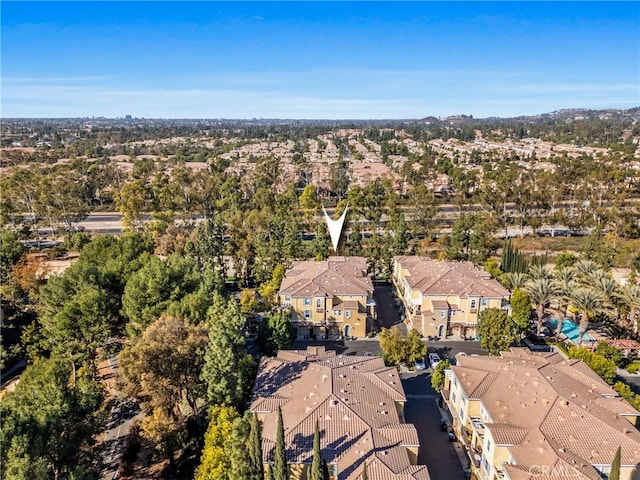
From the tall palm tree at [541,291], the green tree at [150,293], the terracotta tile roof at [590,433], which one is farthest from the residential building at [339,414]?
the tall palm tree at [541,291]

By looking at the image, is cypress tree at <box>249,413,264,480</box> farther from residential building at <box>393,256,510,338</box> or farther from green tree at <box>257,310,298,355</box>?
residential building at <box>393,256,510,338</box>

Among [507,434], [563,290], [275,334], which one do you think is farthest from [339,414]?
[563,290]

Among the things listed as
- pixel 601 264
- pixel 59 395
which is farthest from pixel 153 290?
pixel 601 264

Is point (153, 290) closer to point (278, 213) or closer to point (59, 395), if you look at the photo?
point (59, 395)

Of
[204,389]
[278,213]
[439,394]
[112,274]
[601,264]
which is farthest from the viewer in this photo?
[278,213]

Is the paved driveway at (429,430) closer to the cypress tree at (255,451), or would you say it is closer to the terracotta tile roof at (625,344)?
the cypress tree at (255,451)
